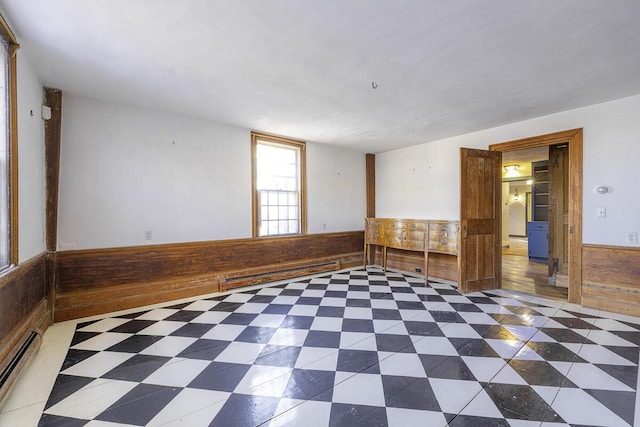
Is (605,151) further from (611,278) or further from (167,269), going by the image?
(167,269)

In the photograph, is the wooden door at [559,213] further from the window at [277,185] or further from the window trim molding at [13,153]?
the window trim molding at [13,153]

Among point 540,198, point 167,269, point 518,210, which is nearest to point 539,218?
point 540,198

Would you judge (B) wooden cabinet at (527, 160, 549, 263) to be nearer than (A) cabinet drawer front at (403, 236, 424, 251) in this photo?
No

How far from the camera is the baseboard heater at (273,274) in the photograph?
423cm

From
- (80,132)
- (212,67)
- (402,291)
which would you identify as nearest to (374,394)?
(402,291)

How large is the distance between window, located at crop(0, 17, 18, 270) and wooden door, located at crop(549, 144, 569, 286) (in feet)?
22.9

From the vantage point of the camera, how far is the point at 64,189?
3115 mm

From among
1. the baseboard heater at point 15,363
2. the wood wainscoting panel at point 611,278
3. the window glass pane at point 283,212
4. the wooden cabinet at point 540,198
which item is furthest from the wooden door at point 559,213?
the baseboard heater at point 15,363

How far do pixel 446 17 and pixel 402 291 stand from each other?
3.49 meters

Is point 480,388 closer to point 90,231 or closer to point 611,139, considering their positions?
point 611,139

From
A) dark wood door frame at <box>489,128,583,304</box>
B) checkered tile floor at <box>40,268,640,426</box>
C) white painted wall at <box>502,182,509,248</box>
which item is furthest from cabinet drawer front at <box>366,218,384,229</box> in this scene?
white painted wall at <box>502,182,509,248</box>

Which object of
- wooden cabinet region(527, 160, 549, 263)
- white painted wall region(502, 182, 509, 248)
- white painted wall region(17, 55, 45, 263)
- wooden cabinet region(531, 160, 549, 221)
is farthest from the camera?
white painted wall region(502, 182, 509, 248)

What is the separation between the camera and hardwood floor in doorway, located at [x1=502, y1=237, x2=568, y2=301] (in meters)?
4.15

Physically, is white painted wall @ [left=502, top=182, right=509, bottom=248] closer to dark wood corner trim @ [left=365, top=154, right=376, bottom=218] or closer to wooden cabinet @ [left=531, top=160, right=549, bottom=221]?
wooden cabinet @ [left=531, top=160, right=549, bottom=221]
